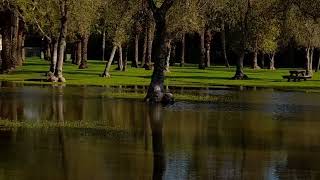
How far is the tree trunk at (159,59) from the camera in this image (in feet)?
102

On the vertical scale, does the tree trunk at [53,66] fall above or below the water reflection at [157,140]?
above

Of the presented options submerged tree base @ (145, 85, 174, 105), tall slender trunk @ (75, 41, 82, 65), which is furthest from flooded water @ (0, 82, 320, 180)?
tall slender trunk @ (75, 41, 82, 65)

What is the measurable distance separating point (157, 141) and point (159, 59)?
14.1m

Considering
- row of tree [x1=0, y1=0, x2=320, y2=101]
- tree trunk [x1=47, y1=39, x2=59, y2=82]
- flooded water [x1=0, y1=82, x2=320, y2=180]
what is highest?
row of tree [x1=0, y1=0, x2=320, y2=101]

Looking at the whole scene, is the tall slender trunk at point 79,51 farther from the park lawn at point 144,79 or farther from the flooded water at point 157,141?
the flooded water at point 157,141

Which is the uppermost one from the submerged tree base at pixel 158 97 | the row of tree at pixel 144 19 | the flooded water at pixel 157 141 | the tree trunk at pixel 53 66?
the row of tree at pixel 144 19

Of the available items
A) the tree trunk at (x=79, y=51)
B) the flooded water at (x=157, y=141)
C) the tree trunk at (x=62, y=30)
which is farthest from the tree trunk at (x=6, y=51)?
the flooded water at (x=157, y=141)

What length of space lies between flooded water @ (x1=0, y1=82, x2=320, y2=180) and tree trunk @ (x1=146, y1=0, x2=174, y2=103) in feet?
4.62

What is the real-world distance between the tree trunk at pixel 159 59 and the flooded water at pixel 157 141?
55.4 inches

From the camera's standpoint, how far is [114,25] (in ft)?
184

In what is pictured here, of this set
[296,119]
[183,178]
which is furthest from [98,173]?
[296,119]

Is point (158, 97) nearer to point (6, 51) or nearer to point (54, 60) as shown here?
point (54, 60)

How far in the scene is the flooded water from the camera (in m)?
13.7

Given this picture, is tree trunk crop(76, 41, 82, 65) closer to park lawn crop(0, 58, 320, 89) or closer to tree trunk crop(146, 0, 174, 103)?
park lawn crop(0, 58, 320, 89)
